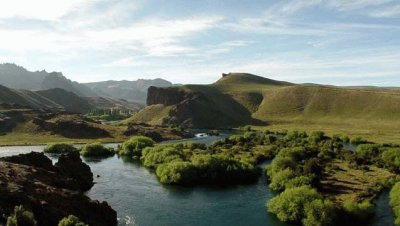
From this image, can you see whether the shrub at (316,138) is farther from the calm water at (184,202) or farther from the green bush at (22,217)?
the green bush at (22,217)

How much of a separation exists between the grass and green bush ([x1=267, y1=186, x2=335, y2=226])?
11320 mm

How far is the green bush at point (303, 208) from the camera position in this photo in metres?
66.8

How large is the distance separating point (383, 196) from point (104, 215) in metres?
52.5

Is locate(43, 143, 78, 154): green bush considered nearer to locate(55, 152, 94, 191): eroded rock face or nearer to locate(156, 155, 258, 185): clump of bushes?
locate(55, 152, 94, 191): eroded rock face

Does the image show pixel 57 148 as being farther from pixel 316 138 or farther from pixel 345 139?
pixel 345 139

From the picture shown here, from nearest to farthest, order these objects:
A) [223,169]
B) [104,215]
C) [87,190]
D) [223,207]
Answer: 1. [104,215]
2. [223,207]
3. [87,190]
4. [223,169]

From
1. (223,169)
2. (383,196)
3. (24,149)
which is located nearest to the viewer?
(383,196)

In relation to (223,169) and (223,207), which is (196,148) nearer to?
(223,169)

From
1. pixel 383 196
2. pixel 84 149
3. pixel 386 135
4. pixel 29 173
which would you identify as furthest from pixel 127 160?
pixel 386 135

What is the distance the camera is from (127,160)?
13688 centimetres

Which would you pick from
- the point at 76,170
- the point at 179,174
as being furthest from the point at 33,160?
the point at 179,174

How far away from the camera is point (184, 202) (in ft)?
271

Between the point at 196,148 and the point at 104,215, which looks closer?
the point at 104,215

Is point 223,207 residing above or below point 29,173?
below
